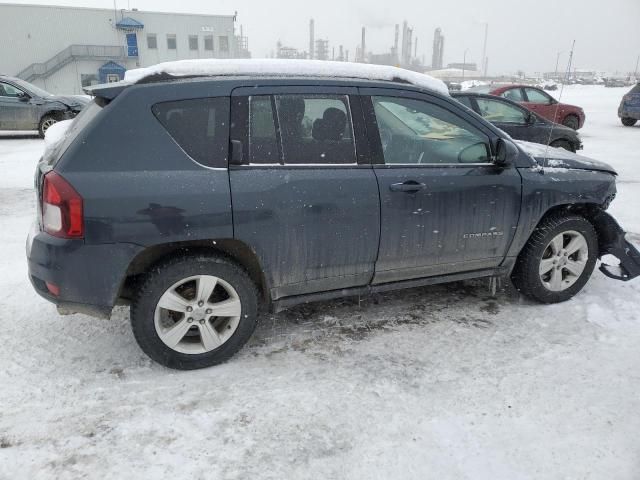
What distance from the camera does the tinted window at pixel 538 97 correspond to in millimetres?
12609

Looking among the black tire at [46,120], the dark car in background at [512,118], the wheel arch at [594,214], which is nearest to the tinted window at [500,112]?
the dark car in background at [512,118]

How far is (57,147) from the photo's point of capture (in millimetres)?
2875

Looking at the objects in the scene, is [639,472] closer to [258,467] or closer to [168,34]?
[258,467]

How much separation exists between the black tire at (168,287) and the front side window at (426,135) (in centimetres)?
124

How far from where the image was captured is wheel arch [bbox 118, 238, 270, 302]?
2770 millimetres

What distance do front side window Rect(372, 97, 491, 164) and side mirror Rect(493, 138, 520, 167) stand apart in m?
0.08

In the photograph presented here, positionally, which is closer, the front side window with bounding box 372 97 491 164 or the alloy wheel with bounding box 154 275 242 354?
the alloy wheel with bounding box 154 275 242 354

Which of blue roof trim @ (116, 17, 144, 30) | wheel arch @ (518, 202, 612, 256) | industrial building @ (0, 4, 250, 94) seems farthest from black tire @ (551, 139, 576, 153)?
blue roof trim @ (116, 17, 144, 30)

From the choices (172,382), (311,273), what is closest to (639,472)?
(311,273)

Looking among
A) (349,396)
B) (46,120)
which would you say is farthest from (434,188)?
(46,120)

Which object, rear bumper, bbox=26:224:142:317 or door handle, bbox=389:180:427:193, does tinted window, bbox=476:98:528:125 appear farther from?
rear bumper, bbox=26:224:142:317

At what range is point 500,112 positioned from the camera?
908cm

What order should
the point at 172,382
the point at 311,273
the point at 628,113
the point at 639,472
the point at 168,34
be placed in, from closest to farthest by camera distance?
the point at 639,472 < the point at 172,382 < the point at 311,273 < the point at 628,113 < the point at 168,34

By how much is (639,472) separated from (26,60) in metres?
47.4
